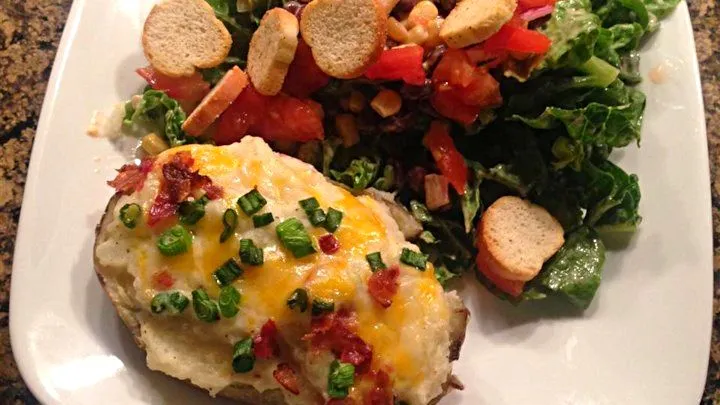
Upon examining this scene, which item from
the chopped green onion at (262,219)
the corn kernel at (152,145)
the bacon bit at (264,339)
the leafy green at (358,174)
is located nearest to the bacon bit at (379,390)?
the bacon bit at (264,339)

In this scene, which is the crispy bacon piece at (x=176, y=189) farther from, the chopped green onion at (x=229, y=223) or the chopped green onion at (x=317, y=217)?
the chopped green onion at (x=317, y=217)

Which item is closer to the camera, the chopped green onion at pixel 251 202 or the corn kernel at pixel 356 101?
Answer: the chopped green onion at pixel 251 202

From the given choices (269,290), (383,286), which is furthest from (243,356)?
(383,286)

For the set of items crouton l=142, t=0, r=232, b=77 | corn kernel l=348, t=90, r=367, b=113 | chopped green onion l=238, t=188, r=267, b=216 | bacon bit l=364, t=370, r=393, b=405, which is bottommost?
bacon bit l=364, t=370, r=393, b=405

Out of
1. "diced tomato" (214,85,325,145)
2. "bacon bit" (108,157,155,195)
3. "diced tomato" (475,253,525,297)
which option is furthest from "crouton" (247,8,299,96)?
"diced tomato" (475,253,525,297)

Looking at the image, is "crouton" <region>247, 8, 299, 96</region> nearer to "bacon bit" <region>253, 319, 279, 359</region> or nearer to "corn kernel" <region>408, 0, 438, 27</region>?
"corn kernel" <region>408, 0, 438, 27</region>
